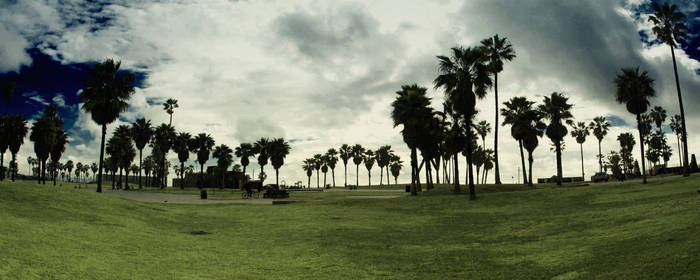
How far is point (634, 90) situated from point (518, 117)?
1403cm

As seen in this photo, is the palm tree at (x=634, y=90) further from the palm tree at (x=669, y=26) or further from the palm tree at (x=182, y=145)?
the palm tree at (x=182, y=145)

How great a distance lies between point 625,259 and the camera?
877cm

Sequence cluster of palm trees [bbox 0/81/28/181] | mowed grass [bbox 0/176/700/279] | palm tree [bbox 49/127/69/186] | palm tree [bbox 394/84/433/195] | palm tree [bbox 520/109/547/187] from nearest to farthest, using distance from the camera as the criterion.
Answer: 1. mowed grass [bbox 0/176/700/279]
2. palm tree [bbox 394/84/433/195]
3. palm tree [bbox 520/109/547/187]
4. cluster of palm trees [bbox 0/81/28/181]
5. palm tree [bbox 49/127/69/186]

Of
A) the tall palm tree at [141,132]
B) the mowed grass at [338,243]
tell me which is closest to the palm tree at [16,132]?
the tall palm tree at [141,132]

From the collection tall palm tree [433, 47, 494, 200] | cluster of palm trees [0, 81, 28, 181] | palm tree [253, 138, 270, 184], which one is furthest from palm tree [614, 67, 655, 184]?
cluster of palm trees [0, 81, 28, 181]

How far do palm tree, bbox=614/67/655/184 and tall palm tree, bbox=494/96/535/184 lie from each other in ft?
37.8

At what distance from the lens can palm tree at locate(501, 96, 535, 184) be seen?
2111 inches

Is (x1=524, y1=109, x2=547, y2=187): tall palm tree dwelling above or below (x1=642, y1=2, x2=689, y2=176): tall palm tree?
below

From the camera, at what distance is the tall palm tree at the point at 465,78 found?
35719 millimetres

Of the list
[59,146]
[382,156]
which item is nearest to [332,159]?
[382,156]

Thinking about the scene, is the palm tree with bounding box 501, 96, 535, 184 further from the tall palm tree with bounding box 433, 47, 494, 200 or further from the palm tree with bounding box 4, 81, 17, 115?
the palm tree with bounding box 4, 81, 17, 115

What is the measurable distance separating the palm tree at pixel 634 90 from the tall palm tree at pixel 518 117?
1153 centimetres

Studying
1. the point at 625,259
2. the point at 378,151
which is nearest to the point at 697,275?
the point at 625,259

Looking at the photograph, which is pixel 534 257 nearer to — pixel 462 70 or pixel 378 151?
pixel 462 70
